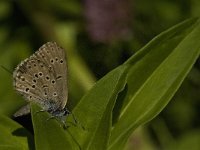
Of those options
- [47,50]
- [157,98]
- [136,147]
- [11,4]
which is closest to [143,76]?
[157,98]

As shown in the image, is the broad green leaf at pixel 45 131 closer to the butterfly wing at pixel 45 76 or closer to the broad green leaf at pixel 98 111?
the broad green leaf at pixel 98 111

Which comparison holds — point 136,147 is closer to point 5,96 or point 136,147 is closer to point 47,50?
point 5,96

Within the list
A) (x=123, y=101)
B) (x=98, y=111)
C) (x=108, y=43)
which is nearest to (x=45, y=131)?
(x=98, y=111)

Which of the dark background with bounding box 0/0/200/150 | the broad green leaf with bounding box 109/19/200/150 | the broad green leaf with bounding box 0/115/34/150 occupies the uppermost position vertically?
the broad green leaf with bounding box 0/115/34/150

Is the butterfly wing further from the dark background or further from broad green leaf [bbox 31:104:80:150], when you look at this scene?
the dark background

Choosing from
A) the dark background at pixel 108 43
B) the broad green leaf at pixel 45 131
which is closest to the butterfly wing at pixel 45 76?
the broad green leaf at pixel 45 131

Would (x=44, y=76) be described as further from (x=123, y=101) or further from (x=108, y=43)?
(x=108, y=43)

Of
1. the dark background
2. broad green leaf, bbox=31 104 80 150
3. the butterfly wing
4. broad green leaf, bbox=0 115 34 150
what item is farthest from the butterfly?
the dark background
